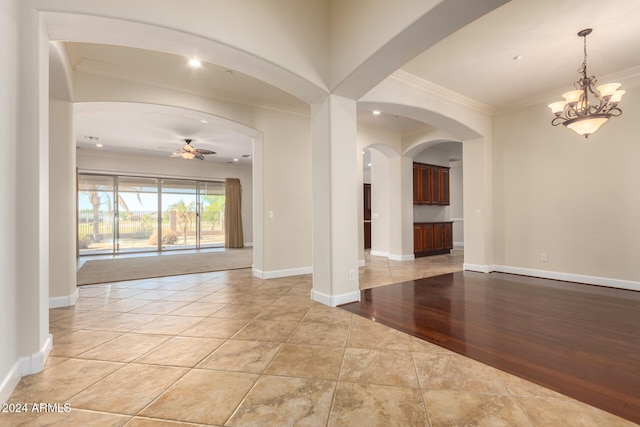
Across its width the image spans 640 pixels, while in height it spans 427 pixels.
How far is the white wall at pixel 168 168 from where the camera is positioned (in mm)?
8180

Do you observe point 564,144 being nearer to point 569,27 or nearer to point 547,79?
point 547,79

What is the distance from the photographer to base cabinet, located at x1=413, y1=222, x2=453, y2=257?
Result: 723cm

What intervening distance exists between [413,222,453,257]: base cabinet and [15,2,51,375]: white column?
6.76 meters

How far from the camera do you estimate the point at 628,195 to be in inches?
156

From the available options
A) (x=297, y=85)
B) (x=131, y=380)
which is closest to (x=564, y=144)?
(x=297, y=85)

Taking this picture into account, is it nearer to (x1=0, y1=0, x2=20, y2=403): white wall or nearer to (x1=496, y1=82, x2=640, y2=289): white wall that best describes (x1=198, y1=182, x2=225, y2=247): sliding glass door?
(x1=0, y1=0, x2=20, y2=403): white wall

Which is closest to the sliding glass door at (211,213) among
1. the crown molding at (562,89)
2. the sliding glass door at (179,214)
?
the sliding glass door at (179,214)

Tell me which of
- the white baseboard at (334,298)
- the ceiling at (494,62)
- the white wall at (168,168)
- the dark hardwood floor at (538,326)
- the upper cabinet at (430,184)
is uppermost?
the ceiling at (494,62)

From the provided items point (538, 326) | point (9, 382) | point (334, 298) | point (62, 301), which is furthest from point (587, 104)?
point (62, 301)

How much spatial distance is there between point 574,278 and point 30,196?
654cm

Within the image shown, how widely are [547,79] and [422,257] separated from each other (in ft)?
14.5

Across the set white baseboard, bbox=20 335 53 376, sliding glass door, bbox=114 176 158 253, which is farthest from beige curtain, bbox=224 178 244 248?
white baseboard, bbox=20 335 53 376

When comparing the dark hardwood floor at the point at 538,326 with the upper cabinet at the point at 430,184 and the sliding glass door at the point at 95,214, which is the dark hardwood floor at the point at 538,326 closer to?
the upper cabinet at the point at 430,184

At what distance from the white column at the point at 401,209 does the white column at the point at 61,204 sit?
234 inches
